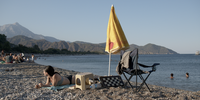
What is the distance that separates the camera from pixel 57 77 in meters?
4.70

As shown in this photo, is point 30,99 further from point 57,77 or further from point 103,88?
point 103,88

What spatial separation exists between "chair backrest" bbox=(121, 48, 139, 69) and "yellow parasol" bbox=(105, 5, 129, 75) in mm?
442

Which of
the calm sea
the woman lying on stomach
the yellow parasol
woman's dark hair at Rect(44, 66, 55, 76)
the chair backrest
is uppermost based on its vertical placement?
the yellow parasol

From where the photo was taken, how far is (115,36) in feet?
16.3

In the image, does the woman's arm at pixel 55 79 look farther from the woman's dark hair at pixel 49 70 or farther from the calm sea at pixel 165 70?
the calm sea at pixel 165 70

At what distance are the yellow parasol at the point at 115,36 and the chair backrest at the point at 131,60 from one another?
0.44 m

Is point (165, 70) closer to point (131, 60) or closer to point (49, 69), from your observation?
point (131, 60)

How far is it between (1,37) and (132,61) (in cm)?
7667

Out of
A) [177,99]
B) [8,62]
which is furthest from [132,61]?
[8,62]

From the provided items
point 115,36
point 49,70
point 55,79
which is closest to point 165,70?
point 115,36

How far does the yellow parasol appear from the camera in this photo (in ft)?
16.0

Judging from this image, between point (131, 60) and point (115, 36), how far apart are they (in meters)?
0.92

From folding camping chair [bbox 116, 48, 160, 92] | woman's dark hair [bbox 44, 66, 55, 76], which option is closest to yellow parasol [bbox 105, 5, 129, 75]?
folding camping chair [bbox 116, 48, 160, 92]

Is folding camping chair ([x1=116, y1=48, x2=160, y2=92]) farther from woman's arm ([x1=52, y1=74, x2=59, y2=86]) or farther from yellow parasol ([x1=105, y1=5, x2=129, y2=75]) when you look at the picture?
woman's arm ([x1=52, y1=74, x2=59, y2=86])
